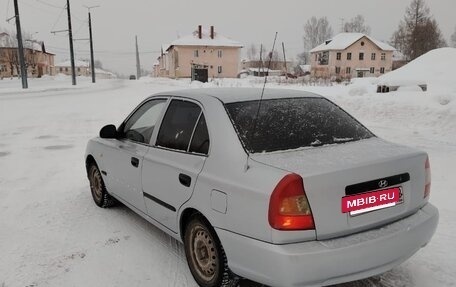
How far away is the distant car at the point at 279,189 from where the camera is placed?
8.32 ft

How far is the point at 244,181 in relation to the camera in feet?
8.85

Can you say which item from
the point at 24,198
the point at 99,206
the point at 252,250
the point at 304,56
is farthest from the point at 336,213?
the point at 304,56

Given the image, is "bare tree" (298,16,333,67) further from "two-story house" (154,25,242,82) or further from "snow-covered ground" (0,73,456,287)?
"snow-covered ground" (0,73,456,287)

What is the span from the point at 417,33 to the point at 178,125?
219 ft

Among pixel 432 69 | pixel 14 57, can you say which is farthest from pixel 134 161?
pixel 14 57

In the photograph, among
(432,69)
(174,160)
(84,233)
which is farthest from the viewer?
(432,69)

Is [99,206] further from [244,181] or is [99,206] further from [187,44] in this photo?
[187,44]

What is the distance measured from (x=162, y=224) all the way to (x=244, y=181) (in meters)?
1.33

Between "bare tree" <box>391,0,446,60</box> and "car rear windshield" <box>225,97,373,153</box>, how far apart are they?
65.3 m

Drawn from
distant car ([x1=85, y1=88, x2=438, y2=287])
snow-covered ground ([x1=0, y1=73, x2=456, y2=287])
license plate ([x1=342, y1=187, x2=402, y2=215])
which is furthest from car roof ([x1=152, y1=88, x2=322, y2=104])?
snow-covered ground ([x1=0, y1=73, x2=456, y2=287])

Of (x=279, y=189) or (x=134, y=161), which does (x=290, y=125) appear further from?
(x=134, y=161)

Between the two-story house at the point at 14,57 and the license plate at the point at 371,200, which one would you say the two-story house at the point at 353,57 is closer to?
the two-story house at the point at 14,57

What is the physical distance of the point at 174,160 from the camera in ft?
11.3

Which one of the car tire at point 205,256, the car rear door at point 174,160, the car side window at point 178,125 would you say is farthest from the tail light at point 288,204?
the car side window at point 178,125
